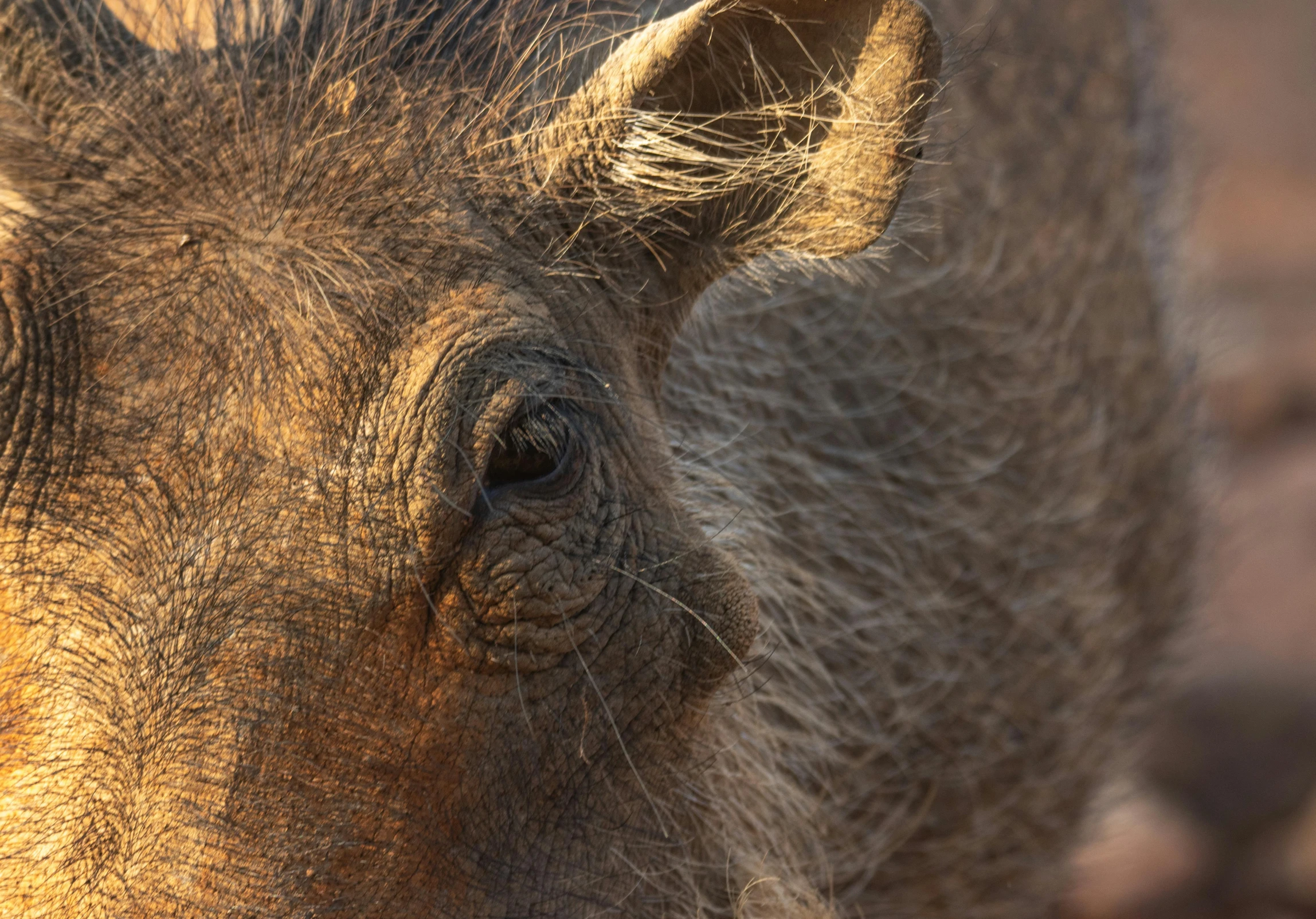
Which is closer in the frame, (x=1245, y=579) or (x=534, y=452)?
(x=534, y=452)

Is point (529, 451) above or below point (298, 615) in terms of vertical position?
above

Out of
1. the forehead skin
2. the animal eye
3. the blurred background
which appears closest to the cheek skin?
the forehead skin

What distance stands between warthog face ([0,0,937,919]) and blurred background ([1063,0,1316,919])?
9.49ft

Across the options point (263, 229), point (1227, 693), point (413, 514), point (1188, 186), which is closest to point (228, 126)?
point (263, 229)

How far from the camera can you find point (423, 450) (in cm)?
171

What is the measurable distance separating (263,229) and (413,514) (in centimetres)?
41

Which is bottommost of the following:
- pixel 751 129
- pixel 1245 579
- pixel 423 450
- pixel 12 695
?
pixel 12 695

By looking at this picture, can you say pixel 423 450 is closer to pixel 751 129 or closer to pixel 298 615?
pixel 298 615

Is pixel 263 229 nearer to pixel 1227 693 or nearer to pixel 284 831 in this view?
pixel 284 831

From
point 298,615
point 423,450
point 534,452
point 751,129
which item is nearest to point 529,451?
point 534,452

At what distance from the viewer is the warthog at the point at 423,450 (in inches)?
64.2

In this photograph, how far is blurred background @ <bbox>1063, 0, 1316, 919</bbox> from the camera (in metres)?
6.02

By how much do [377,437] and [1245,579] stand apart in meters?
7.10

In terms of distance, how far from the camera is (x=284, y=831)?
5.33 ft
